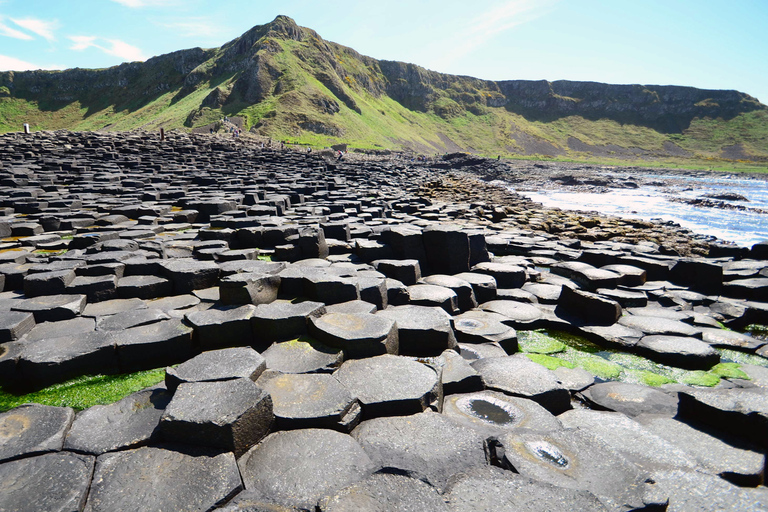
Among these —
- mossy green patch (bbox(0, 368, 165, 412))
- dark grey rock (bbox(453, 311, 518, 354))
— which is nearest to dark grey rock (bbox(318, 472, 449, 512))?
mossy green patch (bbox(0, 368, 165, 412))

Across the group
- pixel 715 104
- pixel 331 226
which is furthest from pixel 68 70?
pixel 715 104

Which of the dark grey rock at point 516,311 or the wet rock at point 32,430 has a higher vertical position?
the wet rock at point 32,430

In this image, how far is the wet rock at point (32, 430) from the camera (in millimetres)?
1959

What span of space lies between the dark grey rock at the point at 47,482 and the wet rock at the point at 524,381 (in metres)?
2.43

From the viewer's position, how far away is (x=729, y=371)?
11.6 ft

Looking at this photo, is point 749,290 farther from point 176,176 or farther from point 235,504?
point 176,176

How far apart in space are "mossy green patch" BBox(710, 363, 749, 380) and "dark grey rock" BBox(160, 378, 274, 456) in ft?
12.8

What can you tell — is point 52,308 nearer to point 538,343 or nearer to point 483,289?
point 483,289

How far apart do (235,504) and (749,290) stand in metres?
6.81

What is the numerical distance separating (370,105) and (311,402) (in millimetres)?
87352

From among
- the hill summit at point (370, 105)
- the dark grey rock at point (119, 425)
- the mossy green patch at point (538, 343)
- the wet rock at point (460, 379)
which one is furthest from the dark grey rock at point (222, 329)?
the hill summit at point (370, 105)

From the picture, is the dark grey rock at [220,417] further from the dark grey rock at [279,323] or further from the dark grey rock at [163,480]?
the dark grey rock at [279,323]

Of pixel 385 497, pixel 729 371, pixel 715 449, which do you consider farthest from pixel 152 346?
pixel 729 371

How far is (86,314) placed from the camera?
369cm
